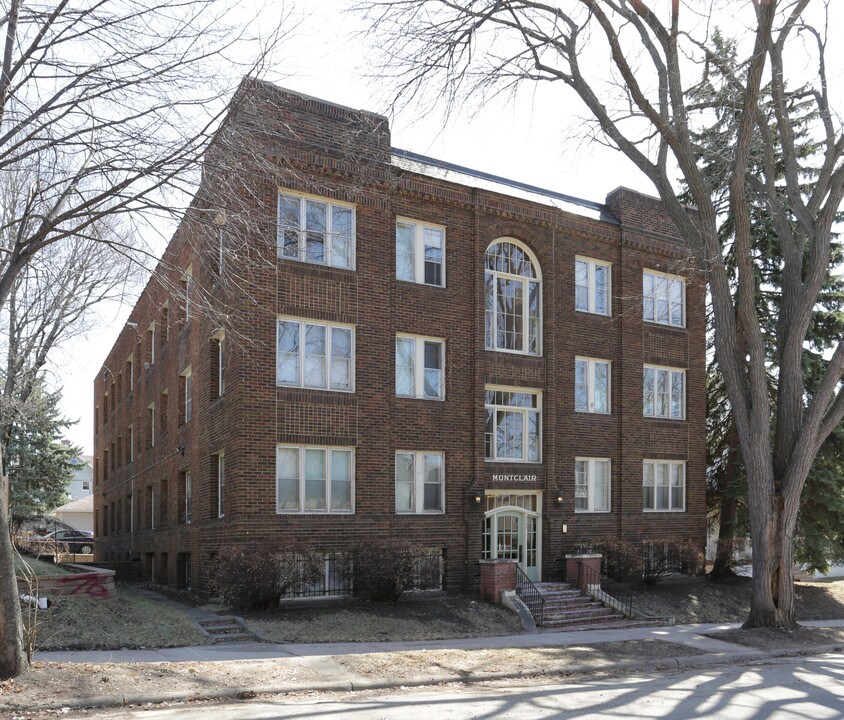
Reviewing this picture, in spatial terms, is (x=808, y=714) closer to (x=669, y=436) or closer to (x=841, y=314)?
(x=669, y=436)


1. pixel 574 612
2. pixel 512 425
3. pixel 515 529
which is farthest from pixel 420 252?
pixel 574 612

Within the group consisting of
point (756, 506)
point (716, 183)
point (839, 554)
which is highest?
point (716, 183)

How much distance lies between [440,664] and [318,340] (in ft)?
30.1

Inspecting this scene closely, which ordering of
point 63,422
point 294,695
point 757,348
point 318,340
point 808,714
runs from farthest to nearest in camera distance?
point 63,422 → point 318,340 → point 757,348 → point 294,695 → point 808,714

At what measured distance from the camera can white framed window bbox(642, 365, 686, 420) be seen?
25.7 m

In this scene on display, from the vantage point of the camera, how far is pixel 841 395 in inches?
699

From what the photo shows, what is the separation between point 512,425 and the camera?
2284 cm

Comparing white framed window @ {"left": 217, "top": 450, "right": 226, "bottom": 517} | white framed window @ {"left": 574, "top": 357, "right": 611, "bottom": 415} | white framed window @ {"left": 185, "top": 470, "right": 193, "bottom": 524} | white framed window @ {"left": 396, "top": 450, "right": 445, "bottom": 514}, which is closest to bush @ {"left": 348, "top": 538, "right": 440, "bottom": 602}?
white framed window @ {"left": 396, "top": 450, "right": 445, "bottom": 514}

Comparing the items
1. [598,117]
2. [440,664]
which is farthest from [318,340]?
[440,664]

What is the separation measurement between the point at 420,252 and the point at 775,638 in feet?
38.9

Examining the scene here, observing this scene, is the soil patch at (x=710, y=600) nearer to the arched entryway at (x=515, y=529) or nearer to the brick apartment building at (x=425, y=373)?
the brick apartment building at (x=425, y=373)

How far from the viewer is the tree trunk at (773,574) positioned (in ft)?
56.7

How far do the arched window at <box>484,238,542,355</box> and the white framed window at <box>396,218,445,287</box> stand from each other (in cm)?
155

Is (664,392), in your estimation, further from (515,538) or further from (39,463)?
(39,463)
